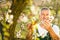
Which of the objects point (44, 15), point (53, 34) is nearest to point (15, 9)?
point (44, 15)

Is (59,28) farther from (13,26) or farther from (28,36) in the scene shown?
(13,26)

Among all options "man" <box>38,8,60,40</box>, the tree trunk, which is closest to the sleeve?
"man" <box>38,8,60,40</box>

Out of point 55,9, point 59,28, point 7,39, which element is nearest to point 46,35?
point 59,28

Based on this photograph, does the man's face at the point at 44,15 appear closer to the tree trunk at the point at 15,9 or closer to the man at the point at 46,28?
the man at the point at 46,28

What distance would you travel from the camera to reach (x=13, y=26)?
162 centimetres

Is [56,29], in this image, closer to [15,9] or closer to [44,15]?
[44,15]

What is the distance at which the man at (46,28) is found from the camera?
1583mm

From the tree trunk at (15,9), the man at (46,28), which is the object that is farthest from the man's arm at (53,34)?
the tree trunk at (15,9)

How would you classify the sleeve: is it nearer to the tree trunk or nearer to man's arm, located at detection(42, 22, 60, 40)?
man's arm, located at detection(42, 22, 60, 40)

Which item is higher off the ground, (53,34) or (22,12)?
(22,12)

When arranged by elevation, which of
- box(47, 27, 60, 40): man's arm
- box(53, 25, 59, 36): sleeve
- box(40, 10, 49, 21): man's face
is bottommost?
box(47, 27, 60, 40): man's arm

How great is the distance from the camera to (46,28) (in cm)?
161

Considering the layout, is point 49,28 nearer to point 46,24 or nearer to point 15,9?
point 46,24

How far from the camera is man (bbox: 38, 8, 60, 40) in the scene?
1583 mm
